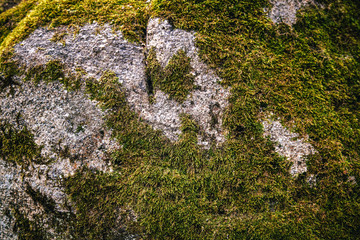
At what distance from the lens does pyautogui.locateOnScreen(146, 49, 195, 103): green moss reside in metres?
2.27

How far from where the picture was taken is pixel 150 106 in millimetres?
2277

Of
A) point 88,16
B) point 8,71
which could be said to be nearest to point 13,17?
point 8,71

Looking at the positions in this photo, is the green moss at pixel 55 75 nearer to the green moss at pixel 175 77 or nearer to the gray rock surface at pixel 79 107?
the gray rock surface at pixel 79 107

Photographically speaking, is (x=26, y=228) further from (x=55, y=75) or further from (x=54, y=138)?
(x=55, y=75)

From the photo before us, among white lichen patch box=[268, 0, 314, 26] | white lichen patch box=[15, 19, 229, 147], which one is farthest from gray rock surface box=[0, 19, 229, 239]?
white lichen patch box=[268, 0, 314, 26]

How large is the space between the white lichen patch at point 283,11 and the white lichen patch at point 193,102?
3.19 ft

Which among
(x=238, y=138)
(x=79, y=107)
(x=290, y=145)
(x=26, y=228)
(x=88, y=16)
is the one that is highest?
(x=88, y=16)

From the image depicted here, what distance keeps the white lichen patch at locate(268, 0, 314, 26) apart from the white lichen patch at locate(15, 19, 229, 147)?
985 millimetres

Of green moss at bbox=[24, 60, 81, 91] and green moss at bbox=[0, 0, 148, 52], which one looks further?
green moss at bbox=[0, 0, 148, 52]

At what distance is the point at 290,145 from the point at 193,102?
1144 millimetres

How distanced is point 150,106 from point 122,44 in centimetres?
78

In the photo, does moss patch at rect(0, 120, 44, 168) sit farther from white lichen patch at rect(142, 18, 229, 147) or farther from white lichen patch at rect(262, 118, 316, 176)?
white lichen patch at rect(262, 118, 316, 176)

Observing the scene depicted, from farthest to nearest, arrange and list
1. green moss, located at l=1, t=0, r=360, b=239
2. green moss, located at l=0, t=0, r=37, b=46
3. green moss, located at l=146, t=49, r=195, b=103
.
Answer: green moss, located at l=0, t=0, r=37, b=46 → green moss, located at l=146, t=49, r=195, b=103 → green moss, located at l=1, t=0, r=360, b=239

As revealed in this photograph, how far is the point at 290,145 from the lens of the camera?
220 centimetres
